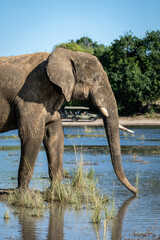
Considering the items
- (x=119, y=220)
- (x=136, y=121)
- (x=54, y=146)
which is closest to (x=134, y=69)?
(x=136, y=121)

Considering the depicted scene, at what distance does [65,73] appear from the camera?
33.3ft

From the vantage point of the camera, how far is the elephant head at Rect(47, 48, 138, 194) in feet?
33.2

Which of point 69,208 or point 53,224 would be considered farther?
point 69,208

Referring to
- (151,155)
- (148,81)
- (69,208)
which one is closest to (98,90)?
(69,208)

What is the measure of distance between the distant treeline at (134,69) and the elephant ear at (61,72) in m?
47.4

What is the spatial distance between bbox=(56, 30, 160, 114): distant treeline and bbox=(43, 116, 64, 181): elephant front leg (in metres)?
46.7

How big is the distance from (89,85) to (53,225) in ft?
11.8

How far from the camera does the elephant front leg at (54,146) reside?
11.1 meters

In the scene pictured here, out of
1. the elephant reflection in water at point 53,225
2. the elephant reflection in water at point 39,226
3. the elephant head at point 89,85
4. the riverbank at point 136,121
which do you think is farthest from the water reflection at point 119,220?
the riverbank at point 136,121

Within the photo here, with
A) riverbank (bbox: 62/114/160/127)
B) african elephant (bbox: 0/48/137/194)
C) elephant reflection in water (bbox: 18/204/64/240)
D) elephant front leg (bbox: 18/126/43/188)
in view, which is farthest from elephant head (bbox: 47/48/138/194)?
riverbank (bbox: 62/114/160/127)

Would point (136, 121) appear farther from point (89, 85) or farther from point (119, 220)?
point (119, 220)

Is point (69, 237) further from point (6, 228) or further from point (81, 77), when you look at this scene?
point (81, 77)

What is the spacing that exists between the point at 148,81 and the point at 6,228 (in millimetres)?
51711

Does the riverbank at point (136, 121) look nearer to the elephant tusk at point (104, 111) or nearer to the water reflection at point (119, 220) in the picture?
the elephant tusk at point (104, 111)
